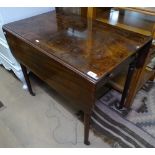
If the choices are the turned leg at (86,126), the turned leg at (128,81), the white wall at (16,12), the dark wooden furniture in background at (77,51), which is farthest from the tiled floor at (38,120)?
the white wall at (16,12)

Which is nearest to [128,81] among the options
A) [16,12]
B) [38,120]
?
[38,120]

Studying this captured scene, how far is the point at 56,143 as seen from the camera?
1254 millimetres

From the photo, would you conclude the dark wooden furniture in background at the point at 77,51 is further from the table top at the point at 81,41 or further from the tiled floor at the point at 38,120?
the tiled floor at the point at 38,120

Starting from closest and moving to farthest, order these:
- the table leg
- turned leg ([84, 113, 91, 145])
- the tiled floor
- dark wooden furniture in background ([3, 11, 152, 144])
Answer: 1. dark wooden furniture in background ([3, 11, 152, 144])
2. turned leg ([84, 113, 91, 145])
3. the table leg
4. the tiled floor

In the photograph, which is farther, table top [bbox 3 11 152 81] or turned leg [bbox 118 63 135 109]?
turned leg [bbox 118 63 135 109]

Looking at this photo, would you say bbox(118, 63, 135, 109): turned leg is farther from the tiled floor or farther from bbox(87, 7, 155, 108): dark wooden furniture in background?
the tiled floor

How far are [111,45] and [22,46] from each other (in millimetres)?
600

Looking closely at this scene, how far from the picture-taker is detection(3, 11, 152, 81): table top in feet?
2.80

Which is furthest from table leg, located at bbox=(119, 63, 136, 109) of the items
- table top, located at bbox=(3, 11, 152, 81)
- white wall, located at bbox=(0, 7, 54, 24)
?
white wall, located at bbox=(0, 7, 54, 24)

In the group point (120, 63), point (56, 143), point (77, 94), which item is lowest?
point (56, 143)

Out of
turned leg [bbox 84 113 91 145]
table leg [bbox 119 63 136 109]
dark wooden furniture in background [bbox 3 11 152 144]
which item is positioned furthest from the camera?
table leg [bbox 119 63 136 109]

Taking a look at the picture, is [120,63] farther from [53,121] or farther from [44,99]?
[44,99]

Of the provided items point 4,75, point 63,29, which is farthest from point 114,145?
point 4,75

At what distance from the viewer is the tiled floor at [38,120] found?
1.27m
